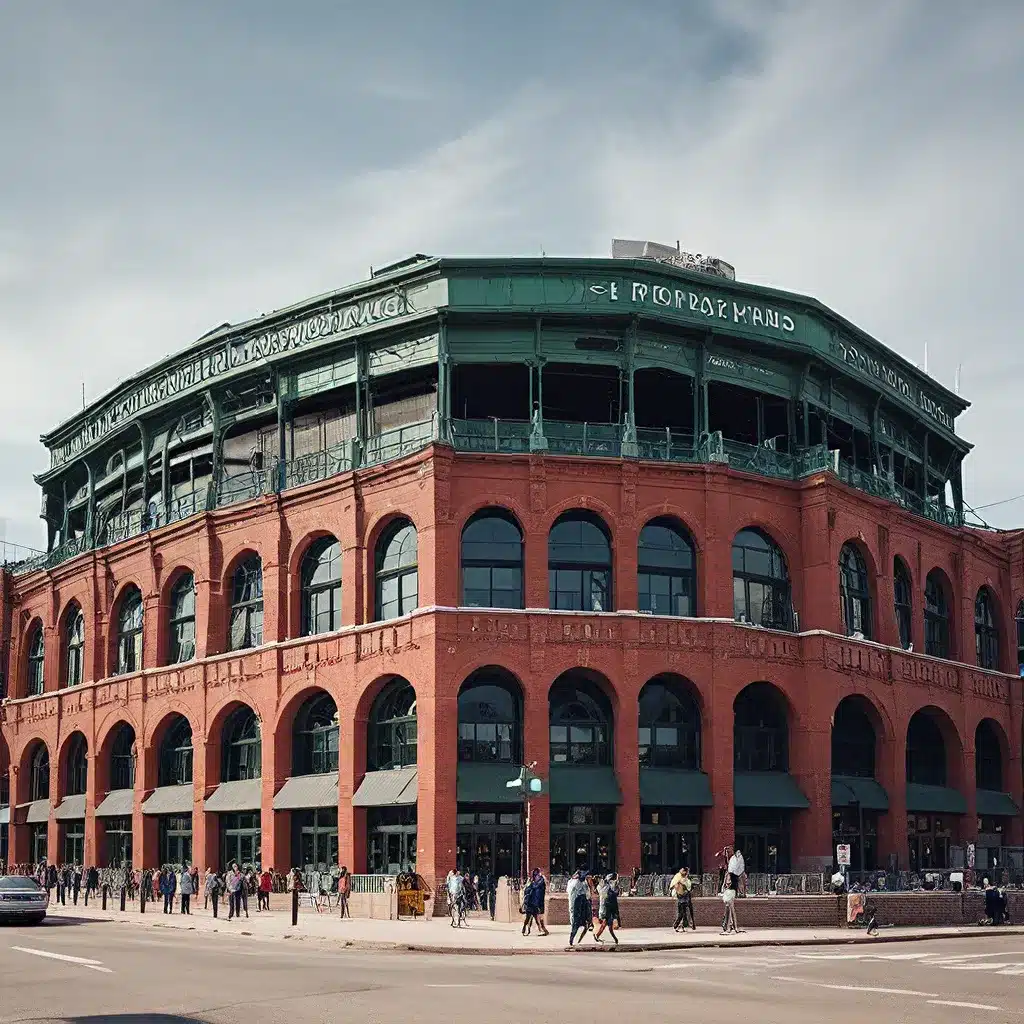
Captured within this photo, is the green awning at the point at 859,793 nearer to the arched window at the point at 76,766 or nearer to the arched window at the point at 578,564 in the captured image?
the arched window at the point at 578,564

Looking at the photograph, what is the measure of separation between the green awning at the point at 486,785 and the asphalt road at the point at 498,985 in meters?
14.3

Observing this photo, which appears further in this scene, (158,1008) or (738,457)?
(738,457)

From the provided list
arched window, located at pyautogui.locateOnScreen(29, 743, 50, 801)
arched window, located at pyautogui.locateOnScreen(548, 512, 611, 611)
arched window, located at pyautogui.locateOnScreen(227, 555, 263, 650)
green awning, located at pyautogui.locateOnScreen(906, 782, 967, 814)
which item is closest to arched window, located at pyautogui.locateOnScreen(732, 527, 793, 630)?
arched window, located at pyautogui.locateOnScreen(548, 512, 611, 611)

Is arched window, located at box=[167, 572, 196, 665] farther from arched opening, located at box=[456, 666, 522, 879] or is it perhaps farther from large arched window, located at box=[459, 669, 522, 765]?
arched opening, located at box=[456, 666, 522, 879]

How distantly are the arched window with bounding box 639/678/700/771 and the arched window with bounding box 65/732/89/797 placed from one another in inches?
1234

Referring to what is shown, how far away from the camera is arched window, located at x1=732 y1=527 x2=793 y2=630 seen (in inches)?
2227

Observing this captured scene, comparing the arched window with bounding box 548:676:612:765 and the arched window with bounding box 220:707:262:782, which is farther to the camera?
the arched window with bounding box 220:707:262:782

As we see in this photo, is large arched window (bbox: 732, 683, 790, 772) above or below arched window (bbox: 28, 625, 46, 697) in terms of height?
below

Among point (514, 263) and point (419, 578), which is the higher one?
point (514, 263)

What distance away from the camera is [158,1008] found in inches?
879

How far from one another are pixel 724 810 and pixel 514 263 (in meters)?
20.6

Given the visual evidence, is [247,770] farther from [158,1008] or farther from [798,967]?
[158,1008]

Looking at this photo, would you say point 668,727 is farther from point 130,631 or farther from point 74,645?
point 74,645

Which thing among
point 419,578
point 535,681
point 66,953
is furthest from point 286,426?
point 66,953
